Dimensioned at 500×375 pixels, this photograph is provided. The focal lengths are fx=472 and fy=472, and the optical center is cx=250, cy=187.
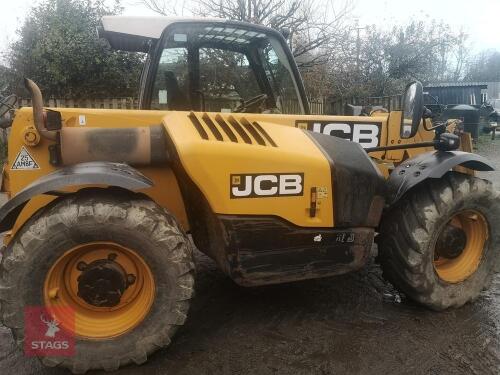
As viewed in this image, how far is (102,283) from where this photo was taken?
2688 millimetres

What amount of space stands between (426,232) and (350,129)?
1043 mm

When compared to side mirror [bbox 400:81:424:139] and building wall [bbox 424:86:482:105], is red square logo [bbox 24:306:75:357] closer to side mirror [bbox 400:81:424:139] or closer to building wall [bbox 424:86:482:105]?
side mirror [bbox 400:81:424:139]

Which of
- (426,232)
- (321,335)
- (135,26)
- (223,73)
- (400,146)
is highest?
(135,26)

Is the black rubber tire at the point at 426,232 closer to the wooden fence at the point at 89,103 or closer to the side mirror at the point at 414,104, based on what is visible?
the side mirror at the point at 414,104

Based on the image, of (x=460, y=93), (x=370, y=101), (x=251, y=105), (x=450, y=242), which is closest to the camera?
(x=450, y=242)

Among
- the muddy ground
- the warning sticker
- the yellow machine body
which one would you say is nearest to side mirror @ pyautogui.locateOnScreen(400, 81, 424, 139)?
the yellow machine body

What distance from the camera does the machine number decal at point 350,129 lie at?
144 inches

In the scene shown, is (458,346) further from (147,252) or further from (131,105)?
(131,105)

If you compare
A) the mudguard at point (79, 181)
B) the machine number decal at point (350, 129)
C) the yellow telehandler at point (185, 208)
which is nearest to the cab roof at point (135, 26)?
the yellow telehandler at point (185, 208)

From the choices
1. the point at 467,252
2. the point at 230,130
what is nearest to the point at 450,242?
the point at 467,252

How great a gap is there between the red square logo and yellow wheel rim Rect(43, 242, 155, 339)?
3 centimetres

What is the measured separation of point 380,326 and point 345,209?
35.2 inches

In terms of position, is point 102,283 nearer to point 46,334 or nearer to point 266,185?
point 46,334

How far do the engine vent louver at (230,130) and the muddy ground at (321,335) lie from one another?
1.30 m
